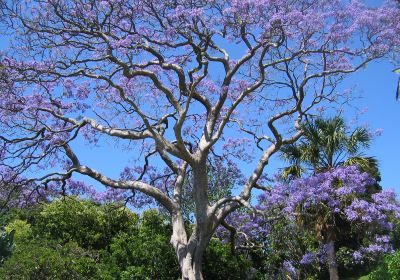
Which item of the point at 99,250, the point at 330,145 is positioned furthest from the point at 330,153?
the point at 99,250

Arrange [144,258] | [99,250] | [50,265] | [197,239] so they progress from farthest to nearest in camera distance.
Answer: [99,250]
[144,258]
[197,239]
[50,265]

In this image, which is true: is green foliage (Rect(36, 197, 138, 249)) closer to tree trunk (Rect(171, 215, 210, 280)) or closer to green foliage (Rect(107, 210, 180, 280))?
green foliage (Rect(107, 210, 180, 280))

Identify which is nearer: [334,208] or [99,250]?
[334,208]

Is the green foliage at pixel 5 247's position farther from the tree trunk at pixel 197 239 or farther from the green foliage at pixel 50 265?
the tree trunk at pixel 197 239

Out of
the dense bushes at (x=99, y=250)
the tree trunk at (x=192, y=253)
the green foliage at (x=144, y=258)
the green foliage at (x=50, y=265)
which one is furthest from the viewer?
the green foliage at (x=144, y=258)

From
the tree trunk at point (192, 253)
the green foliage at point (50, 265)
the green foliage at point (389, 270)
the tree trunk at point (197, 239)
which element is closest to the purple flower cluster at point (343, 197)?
the green foliage at point (389, 270)

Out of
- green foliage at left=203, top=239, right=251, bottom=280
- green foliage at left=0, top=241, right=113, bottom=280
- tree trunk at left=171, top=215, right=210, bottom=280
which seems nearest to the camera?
green foliage at left=0, top=241, right=113, bottom=280

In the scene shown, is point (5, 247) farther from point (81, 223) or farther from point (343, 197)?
point (343, 197)

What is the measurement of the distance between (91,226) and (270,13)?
880 cm

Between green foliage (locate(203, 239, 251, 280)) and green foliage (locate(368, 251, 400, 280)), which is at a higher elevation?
green foliage (locate(203, 239, 251, 280))

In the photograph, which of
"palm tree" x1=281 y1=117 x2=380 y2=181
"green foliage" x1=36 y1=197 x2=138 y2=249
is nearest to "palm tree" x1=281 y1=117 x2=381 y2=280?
"palm tree" x1=281 y1=117 x2=380 y2=181

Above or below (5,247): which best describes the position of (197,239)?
below

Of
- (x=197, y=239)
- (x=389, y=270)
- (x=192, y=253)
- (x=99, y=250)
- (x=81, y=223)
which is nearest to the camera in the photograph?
(x=389, y=270)

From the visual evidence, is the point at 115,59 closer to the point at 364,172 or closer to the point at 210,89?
the point at 210,89
